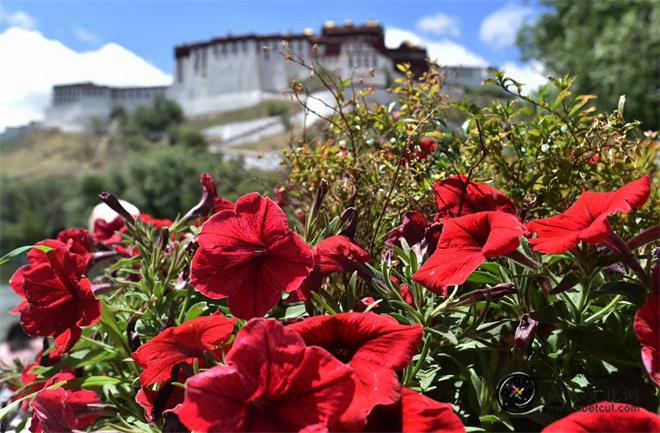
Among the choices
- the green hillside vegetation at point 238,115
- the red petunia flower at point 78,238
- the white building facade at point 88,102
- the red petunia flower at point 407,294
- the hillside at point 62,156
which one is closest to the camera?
the red petunia flower at point 407,294

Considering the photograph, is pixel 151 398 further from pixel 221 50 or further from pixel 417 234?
pixel 221 50

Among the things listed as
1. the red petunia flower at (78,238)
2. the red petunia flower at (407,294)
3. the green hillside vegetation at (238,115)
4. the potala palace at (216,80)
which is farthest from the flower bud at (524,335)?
the green hillside vegetation at (238,115)

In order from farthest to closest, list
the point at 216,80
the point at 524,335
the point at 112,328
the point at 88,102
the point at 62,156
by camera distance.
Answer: the point at 62,156, the point at 88,102, the point at 216,80, the point at 112,328, the point at 524,335

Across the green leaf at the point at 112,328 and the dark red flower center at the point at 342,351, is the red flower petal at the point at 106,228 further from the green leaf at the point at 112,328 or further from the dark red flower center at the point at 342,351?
the dark red flower center at the point at 342,351

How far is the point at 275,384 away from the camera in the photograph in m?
0.40

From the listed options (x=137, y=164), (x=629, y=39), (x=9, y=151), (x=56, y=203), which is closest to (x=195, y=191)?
(x=137, y=164)

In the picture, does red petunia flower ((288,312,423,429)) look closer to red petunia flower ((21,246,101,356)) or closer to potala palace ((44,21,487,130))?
red petunia flower ((21,246,101,356))

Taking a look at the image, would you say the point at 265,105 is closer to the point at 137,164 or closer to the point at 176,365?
the point at 137,164

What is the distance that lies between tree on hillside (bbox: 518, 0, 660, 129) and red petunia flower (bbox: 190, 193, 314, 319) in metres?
11.0

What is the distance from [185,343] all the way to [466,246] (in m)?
0.24

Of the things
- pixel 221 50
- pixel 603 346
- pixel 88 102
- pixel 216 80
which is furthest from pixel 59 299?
pixel 88 102

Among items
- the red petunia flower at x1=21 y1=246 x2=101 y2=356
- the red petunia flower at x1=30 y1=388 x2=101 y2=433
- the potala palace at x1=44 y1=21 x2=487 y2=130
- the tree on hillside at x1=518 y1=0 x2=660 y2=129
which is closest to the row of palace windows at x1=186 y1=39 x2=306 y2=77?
the potala palace at x1=44 y1=21 x2=487 y2=130

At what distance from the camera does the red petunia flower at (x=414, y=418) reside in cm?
42

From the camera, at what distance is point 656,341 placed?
456mm
